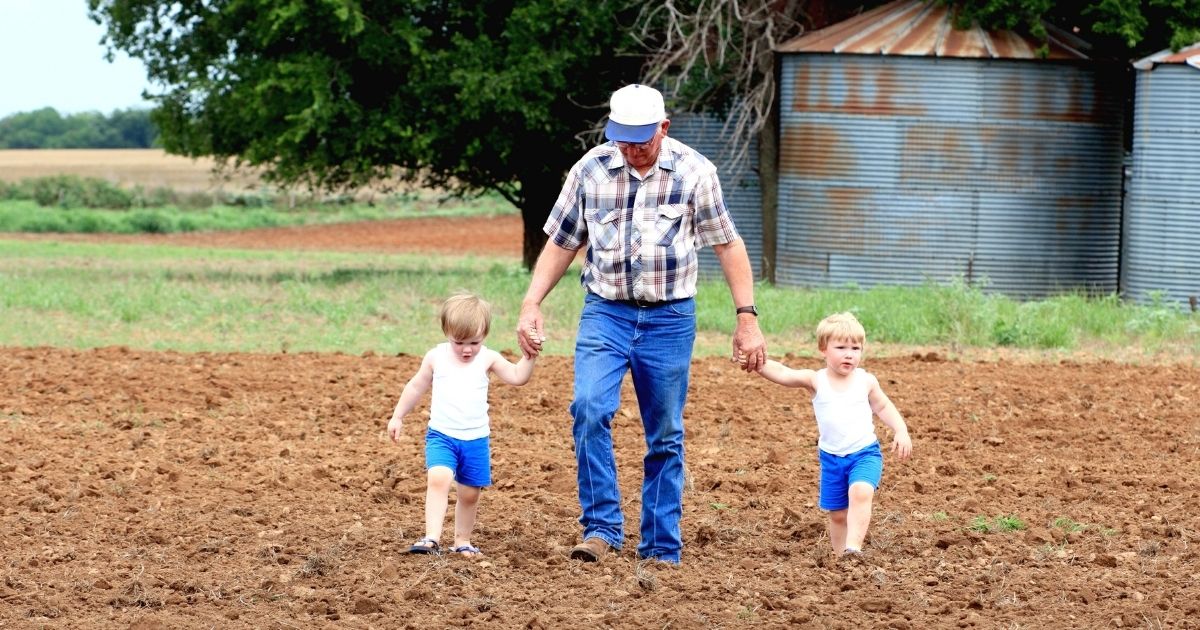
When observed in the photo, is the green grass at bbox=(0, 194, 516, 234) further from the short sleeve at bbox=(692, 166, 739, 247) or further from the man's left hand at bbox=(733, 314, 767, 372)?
the man's left hand at bbox=(733, 314, 767, 372)

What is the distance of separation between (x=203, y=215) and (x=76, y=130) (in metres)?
55.3

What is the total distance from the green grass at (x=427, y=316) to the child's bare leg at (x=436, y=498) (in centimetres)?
697

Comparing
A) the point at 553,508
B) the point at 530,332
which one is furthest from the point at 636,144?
the point at 553,508

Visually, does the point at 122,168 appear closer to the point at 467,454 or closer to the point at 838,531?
the point at 467,454

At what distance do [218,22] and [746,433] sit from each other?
612 inches

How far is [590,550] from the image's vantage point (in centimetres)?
661

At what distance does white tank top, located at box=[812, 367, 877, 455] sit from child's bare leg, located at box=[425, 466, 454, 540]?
1.50 m

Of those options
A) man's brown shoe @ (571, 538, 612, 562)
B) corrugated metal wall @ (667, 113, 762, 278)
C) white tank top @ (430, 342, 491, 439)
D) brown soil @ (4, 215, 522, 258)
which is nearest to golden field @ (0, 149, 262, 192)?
brown soil @ (4, 215, 522, 258)

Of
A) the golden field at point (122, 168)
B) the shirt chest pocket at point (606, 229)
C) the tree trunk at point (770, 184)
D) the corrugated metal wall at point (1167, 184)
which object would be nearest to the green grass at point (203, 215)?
the golden field at point (122, 168)

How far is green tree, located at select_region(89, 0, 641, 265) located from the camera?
22.0 m

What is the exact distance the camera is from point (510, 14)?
2328cm

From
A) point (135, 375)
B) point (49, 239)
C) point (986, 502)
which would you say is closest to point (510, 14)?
point (135, 375)

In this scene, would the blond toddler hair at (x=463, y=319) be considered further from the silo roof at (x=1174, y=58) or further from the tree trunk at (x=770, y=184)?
the tree trunk at (x=770, y=184)

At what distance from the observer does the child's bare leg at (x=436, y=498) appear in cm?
666
